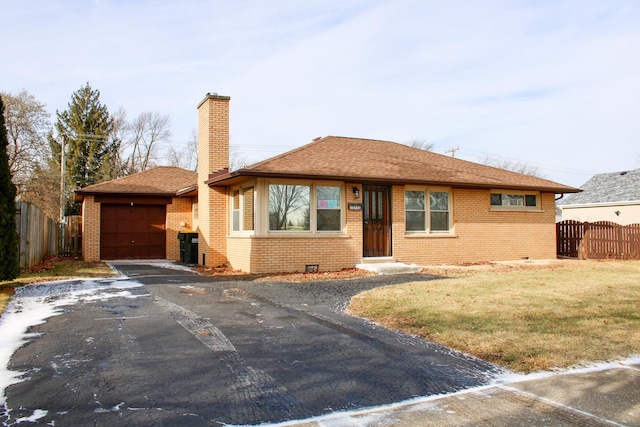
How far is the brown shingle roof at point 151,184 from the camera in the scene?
64.1 ft

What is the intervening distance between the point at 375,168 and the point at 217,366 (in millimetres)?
10991

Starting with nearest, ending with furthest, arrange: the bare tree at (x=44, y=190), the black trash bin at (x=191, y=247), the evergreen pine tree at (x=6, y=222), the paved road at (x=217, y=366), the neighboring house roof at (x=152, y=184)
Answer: the paved road at (x=217, y=366)
the evergreen pine tree at (x=6, y=222)
the black trash bin at (x=191, y=247)
the neighboring house roof at (x=152, y=184)
the bare tree at (x=44, y=190)

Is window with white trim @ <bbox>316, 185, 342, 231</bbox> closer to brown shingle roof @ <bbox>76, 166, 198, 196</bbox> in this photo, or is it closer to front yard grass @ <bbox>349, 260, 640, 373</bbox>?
front yard grass @ <bbox>349, 260, 640, 373</bbox>

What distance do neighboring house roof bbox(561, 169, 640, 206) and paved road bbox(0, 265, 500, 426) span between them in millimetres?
25508

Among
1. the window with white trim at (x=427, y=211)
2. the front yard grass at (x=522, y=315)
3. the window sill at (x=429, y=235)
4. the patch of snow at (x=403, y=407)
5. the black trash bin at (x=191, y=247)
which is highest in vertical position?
the window with white trim at (x=427, y=211)

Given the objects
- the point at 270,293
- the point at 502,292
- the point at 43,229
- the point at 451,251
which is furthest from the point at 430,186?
the point at 43,229

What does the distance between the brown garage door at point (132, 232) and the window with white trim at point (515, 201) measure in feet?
42.2

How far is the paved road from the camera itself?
397 centimetres

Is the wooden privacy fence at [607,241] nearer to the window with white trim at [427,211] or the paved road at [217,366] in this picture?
the window with white trim at [427,211]

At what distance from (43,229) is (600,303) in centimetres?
1696

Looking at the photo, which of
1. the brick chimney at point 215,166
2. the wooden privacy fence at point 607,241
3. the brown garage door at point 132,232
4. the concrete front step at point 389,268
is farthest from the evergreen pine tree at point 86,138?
the wooden privacy fence at point 607,241

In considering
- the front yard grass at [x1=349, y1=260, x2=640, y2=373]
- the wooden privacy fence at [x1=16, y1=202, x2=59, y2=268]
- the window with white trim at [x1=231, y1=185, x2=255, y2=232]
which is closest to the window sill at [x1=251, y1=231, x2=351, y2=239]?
the window with white trim at [x1=231, y1=185, x2=255, y2=232]

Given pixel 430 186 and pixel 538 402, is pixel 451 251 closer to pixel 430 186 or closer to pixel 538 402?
pixel 430 186

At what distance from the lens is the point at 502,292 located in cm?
956
